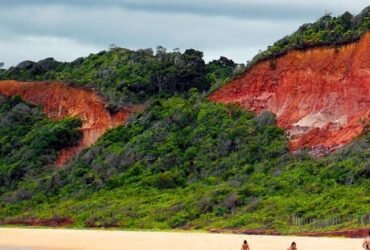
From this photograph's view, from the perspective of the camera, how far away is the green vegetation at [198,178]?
49.8 metres

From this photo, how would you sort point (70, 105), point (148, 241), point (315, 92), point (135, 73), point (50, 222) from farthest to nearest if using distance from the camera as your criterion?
point (135, 73)
point (70, 105)
point (315, 92)
point (50, 222)
point (148, 241)

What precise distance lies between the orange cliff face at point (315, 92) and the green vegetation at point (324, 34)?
1.38 feet

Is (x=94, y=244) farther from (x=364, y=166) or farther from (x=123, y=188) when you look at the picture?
(x=123, y=188)

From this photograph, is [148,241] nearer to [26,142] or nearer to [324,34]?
[324,34]

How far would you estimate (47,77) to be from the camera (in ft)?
284

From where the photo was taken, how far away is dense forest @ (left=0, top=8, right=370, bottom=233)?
50.4 m

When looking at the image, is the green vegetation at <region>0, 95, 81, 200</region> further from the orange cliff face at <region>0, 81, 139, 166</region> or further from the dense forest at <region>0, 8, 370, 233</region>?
the orange cliff face at <region>0, 81, 139, 166</region>

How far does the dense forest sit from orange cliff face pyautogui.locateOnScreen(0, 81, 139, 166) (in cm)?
75

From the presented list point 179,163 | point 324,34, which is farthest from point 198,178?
point 324,34

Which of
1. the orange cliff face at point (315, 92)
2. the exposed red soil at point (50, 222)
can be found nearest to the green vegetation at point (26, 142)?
the exposed red soil at point (50, 222)

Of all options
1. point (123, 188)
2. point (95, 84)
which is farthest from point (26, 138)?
point (123, 188)

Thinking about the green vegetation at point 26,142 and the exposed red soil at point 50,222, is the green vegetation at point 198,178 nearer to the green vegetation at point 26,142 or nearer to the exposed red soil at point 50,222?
the exposed red soil at point 50,222

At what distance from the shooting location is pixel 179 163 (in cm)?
6191

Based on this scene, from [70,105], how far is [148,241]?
3714 centimetres
